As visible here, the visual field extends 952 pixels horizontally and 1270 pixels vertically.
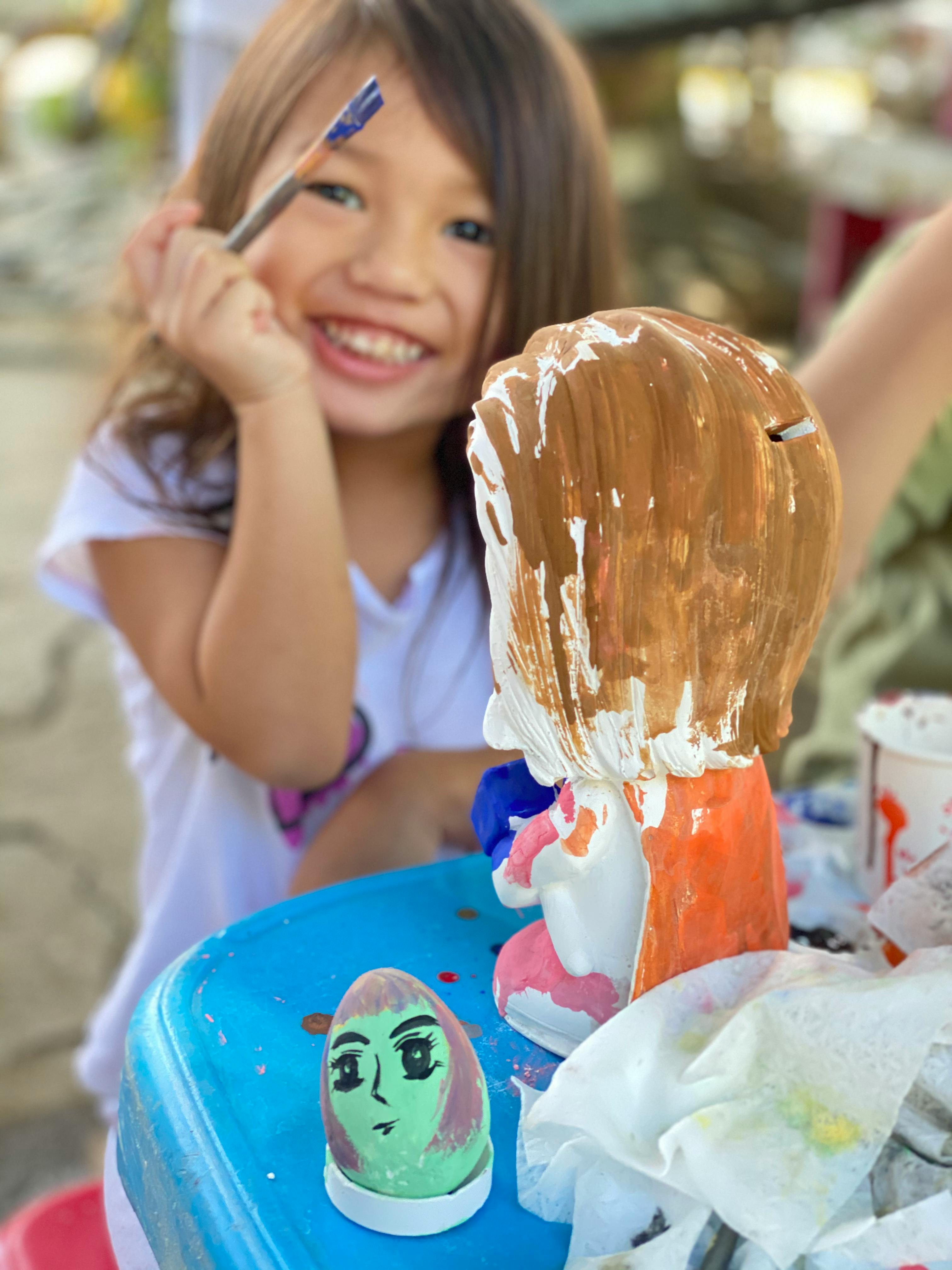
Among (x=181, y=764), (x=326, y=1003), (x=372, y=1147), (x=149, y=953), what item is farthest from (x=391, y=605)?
(x=372, y=1147)

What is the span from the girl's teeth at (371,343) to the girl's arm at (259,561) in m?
0.05

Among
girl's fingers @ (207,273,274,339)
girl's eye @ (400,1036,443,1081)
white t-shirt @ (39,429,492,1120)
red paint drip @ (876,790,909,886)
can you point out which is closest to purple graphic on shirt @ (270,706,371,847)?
white t-shirt @ (39,429,492,1120)

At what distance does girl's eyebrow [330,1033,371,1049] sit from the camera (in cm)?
37

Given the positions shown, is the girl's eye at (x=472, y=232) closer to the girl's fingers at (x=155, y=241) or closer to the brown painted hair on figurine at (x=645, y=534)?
the girl's fingers at (x=155, y=241)

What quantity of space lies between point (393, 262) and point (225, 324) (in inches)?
4.3

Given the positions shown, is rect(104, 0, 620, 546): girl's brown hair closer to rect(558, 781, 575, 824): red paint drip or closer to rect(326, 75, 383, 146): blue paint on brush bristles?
rect(326, 75, 383, 146): blue paint on brush bristles

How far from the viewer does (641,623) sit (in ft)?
Answer: 1.29

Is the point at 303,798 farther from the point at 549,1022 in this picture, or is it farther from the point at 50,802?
the point at 50,802

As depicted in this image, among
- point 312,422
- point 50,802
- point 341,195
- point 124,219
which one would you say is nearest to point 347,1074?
point 312,422

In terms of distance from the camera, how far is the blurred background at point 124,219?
58.3 inches

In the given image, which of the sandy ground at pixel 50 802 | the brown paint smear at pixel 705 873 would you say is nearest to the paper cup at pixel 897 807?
the brown paint smear at pixel 705 873

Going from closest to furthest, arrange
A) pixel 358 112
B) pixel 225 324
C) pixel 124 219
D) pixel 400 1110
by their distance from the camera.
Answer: pixel 400 1110 < pixel 358 112 < pixel 225 324 < pixel 124 219

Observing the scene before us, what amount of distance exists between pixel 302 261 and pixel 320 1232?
570mm

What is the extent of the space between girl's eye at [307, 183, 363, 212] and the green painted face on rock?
52 centimetres
